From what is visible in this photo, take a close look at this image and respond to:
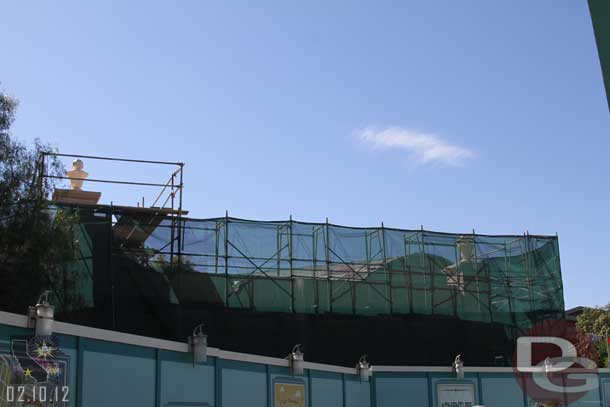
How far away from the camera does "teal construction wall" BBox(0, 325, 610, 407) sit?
10180 mm

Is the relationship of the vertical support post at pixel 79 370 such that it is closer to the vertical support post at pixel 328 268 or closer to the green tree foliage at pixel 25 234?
the green tree foliage at pixel 25 234

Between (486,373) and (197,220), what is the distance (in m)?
10.5

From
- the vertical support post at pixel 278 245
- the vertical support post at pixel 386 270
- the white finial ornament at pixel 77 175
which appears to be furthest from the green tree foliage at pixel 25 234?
the vertical support post at pixel 386 270

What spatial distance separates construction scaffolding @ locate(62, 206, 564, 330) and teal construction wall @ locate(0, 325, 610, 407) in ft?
25.0

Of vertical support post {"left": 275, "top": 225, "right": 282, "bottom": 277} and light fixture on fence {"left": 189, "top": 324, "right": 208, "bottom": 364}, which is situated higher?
vertical support post {"left": 275, "top": 225, "right": 282, "bottom": 277}

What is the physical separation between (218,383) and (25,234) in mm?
9303

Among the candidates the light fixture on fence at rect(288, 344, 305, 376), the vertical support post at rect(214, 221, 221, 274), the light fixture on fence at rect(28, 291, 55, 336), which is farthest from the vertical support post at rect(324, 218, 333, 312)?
the light fixture on fence at rect(28, 291, 55, 336)

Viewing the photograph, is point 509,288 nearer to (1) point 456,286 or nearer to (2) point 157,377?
(1) point 456,286

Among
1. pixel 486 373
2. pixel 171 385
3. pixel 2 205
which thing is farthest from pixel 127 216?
pixel 171 385

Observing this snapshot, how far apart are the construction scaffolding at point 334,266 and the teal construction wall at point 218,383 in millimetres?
7614

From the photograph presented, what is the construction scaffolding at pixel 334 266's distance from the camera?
25.3m

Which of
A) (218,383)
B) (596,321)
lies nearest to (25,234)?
(218,383)

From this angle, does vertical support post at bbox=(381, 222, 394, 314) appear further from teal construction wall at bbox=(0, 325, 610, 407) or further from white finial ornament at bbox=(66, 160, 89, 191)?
white finial ornament at bbox=(66, 160, 89, 191)

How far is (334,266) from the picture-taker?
28.3 metres
